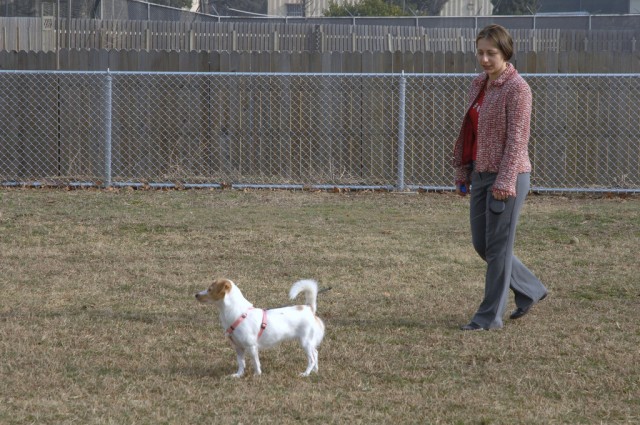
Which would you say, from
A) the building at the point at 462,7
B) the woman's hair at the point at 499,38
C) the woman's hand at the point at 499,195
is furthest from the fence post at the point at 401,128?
the building at the point at 462,7

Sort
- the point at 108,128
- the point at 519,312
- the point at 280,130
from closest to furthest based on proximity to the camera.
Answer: the point at 519,312 < the point at 108,128 < the point at 280,130

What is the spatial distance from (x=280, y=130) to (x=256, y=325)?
27.6ft

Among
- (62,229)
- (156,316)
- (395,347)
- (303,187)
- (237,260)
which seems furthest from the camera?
(303,187)

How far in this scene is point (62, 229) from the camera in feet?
31.3

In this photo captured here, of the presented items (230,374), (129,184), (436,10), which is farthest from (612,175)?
(436,10)

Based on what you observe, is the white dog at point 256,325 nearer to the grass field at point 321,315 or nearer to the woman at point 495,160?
the grass field at point 321,315

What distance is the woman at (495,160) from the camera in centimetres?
579

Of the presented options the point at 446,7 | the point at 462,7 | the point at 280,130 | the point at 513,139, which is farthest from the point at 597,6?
the point at 513,139

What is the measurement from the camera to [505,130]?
5.83 metres

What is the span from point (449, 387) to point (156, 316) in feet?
7.04

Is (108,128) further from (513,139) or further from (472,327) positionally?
(513,139)

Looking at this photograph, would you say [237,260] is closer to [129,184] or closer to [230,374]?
[230,374]

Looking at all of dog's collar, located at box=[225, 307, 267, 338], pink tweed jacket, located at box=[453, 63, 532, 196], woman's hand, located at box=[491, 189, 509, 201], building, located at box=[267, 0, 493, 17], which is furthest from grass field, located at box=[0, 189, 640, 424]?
building, located at box=[267, 0, 493, 17]

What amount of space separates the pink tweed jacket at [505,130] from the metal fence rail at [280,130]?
690 cm
